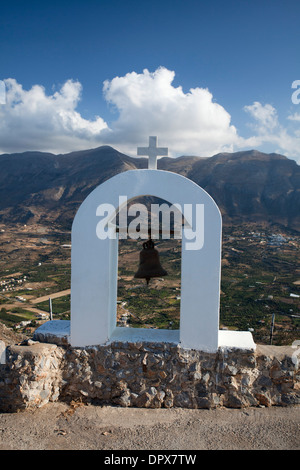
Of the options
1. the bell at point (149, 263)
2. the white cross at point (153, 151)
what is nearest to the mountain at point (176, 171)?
the bell at point (149, 263)

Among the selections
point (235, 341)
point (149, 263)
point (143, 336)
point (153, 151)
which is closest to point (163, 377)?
point (143, 336)

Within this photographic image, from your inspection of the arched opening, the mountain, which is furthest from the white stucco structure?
the mountain

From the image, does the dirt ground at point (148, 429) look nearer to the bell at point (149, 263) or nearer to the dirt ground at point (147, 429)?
the dirt ground at point (147, 429)

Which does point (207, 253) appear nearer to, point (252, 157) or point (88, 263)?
point (88, 263)

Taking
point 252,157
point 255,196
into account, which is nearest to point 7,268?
point 255,196
